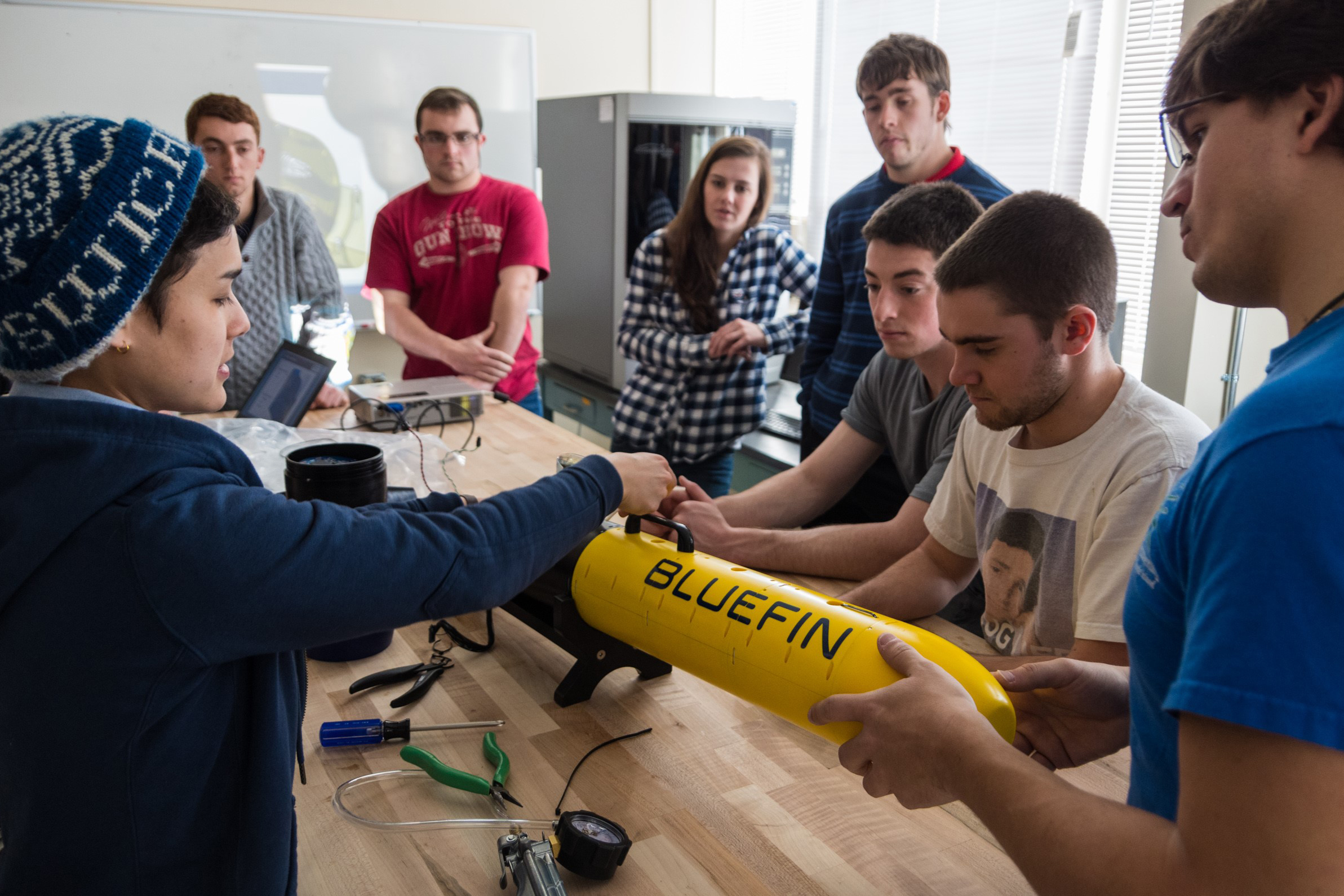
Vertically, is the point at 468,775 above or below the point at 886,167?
below

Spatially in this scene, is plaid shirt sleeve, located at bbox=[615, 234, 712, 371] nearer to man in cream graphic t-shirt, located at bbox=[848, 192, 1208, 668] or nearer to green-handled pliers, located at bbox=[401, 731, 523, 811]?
man in cream graphic t-shirt, located at bbox=[848, 192, 1208, 668]

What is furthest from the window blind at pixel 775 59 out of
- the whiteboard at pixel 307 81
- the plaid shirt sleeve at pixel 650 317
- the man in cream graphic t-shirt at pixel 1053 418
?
the man in cream graphic t-shirt at pixel 1053 418

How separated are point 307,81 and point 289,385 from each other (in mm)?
2177

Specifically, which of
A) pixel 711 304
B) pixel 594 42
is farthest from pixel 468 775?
pixel 594 42

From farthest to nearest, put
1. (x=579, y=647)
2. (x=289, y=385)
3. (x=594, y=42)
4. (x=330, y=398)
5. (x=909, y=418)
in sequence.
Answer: (x=594, y=42), (x=330, y=398), (x=289, y=385), (x=909, y=418), (x=579, y=647)

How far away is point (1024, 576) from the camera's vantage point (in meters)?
1.29

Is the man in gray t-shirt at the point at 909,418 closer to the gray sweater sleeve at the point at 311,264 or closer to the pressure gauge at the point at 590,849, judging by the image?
the pressure gauge at the point at 590,849

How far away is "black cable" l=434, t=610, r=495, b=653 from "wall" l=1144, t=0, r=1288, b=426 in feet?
5.85

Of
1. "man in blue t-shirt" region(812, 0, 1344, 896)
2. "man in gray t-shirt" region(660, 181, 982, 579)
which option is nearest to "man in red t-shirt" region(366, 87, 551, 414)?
"man in gray t-shirt" region(660, 181, 982, 579)

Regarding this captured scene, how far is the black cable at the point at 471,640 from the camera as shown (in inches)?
→ 52.0

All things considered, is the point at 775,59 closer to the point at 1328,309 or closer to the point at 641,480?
the point at 641,480

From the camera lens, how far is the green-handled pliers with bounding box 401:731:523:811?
98cm

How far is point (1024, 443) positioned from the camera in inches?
51.6

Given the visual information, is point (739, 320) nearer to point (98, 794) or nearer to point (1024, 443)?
point (1024, 443)
